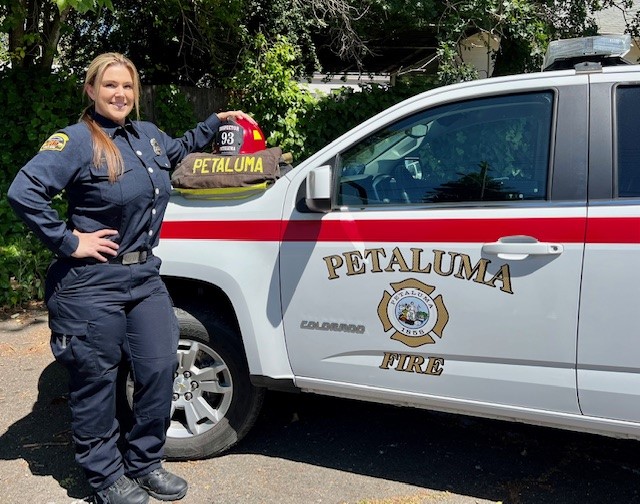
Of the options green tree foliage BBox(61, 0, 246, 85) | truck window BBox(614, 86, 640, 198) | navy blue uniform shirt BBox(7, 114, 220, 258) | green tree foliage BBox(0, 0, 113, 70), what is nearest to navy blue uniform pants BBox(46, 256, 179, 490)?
navy blue uniform shirt BBox(7, 114, 220, 258)

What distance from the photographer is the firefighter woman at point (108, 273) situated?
111 inches

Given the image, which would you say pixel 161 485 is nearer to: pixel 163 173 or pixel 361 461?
pixel 361 461

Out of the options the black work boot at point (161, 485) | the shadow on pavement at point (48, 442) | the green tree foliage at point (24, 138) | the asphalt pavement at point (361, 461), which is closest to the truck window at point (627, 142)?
the asphalt pavement at point (361, 461)

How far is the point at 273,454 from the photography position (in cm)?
372

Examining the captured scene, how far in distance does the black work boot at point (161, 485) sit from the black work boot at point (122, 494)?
68 millimetres

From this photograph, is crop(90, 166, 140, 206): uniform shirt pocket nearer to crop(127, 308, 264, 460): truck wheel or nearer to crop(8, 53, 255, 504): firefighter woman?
crop(8, 53, 255, 504): firefighter woman

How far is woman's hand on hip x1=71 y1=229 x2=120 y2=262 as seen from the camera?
112 inches

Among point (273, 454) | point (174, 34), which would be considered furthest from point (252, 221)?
point (174, 34)

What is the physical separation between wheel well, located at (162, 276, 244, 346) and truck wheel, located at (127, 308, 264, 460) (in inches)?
1.9

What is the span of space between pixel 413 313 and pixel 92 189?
150cm

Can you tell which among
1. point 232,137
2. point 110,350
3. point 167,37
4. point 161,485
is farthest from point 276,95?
point 161,485

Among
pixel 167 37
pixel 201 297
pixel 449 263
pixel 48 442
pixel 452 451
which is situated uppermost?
pixel 167 37

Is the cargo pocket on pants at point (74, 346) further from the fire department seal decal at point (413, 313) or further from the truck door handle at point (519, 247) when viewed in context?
→ the truck door handle at point (519, 247)

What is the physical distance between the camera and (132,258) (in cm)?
301
